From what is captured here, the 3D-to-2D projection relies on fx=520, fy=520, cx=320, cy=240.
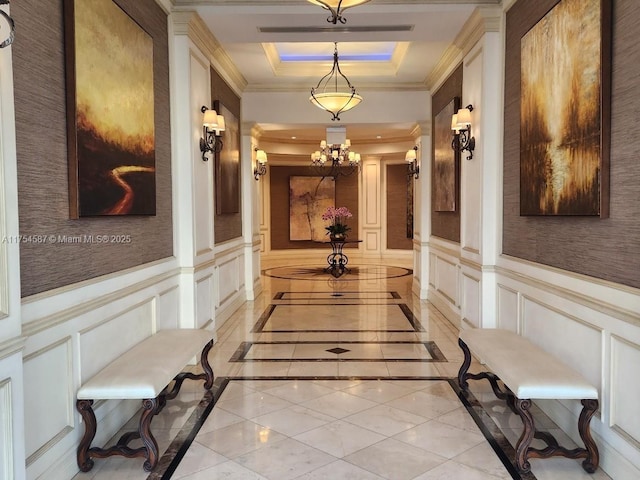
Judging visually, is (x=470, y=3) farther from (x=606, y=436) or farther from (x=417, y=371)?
(x=606, y=436)

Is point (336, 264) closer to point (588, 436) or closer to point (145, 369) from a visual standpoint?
point (145, 369)

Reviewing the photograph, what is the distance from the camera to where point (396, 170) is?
1517 centimetres

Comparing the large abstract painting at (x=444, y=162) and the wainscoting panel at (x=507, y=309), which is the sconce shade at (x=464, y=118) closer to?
the large abstract painting at (x=444, y=162)

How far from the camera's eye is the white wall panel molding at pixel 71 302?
8.00ft

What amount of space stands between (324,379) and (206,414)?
1137 mm

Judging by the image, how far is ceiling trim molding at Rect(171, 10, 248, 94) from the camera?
474cm

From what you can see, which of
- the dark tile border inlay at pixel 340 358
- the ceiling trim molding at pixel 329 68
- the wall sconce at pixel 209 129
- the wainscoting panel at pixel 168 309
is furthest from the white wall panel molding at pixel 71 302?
the ceiling trim molding at pixel 329 68

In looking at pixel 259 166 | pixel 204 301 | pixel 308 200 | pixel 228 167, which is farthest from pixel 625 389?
pixel 308 200

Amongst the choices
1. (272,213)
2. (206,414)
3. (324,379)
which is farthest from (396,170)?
(206,414)

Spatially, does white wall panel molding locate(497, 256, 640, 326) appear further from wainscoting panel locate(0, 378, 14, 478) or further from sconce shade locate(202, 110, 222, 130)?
sconce shade locate(202, 110, 222, 130)

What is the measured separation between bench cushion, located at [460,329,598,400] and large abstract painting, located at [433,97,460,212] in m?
2.87

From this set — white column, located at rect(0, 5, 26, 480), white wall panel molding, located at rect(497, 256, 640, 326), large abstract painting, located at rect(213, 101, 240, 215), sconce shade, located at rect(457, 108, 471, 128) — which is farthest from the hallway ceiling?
white column, located at rect(0, 5, 26, 480)

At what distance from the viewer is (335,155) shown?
10125 millimetres

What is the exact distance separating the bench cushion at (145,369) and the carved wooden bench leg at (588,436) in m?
2.32
